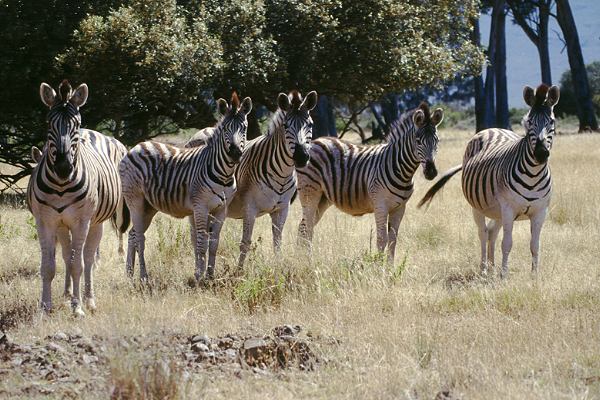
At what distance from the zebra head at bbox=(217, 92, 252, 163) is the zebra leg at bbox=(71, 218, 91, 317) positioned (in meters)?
1.83

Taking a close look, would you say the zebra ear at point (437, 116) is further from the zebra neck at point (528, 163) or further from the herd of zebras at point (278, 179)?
the zebra neck at point (528, 163)

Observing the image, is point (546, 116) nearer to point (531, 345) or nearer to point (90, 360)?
point (531, 345)

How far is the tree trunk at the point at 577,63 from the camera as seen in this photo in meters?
38.5

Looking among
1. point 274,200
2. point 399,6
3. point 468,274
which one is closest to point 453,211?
point 468,274

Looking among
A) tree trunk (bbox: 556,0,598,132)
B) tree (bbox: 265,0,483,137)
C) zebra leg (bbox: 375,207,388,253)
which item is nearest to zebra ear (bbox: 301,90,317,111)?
zebra leg (bbox: 375,207,388,253)

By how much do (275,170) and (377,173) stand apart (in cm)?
126

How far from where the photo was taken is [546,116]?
9.38 meters

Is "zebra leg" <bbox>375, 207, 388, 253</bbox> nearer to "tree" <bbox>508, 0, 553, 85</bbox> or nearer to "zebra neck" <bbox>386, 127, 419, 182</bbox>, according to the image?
"zebra neck" <bbox>386, 127, 419, 182</bbox>

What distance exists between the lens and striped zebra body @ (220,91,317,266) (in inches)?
382

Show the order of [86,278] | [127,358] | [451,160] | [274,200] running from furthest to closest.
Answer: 1. [451,160]
2. [274,200]
3. [86,278]
4. [127,358]

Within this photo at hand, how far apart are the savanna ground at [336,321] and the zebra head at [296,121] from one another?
118 centimetres

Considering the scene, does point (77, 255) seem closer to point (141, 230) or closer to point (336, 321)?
point (141, 230)

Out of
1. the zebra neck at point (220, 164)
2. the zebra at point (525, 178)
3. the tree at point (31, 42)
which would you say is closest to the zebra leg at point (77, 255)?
the zebra neck at point (220, 164)

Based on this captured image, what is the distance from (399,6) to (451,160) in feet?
20.6
